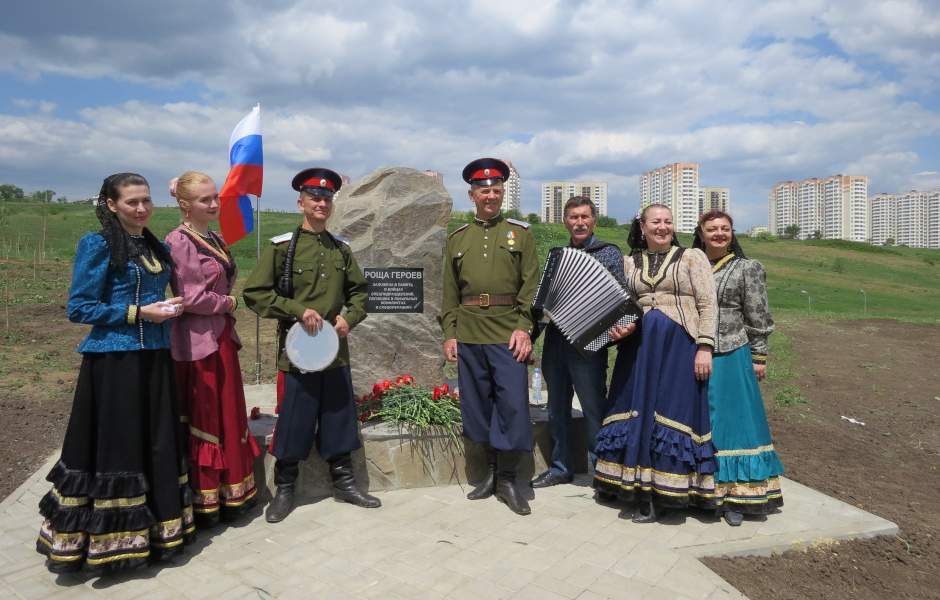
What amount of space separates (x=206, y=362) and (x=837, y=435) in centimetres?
624

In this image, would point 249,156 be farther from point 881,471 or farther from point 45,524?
point 881,471

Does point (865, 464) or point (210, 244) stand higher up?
point (210, 244)

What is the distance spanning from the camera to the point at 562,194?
60.1 m

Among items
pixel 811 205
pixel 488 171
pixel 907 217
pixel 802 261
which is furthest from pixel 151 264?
pixel 907 217

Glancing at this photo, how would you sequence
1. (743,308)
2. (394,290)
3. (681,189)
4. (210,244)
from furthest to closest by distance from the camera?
(681,189), (394,290), (743,308), (210,244)

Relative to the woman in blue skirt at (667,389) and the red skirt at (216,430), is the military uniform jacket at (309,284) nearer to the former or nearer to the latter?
the red skirt at (216,430)

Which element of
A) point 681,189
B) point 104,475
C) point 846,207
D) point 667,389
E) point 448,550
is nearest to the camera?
point 104,475

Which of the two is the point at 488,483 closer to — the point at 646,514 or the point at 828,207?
the point at 646,514

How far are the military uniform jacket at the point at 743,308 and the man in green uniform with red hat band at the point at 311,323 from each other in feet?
8.60

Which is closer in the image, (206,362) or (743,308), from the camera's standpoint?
(206,362)


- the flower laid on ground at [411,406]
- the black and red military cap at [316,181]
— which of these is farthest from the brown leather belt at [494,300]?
the black and red military cap at [316,181]

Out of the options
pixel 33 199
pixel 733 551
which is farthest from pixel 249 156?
pixel 33 199

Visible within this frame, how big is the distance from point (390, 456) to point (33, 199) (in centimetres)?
5964

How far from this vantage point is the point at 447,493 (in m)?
4.75
